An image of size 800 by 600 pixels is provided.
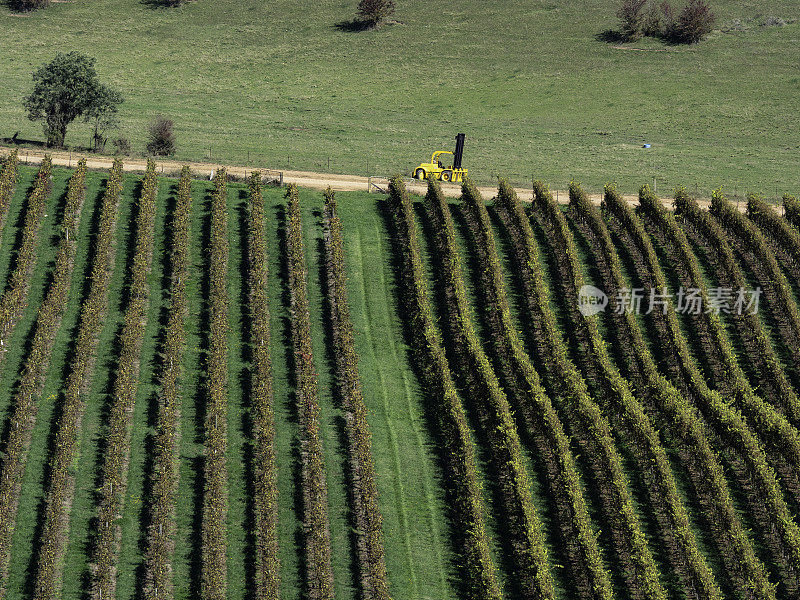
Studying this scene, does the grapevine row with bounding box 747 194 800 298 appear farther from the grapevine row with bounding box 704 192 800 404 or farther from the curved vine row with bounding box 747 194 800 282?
the grapevine row with bounding box 704 192 800 404

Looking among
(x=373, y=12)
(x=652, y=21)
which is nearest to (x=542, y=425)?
(x=373, y=12)

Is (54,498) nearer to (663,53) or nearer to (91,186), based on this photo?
(91,186)

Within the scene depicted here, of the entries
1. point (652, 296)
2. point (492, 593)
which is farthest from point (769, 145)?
point (492, 593)

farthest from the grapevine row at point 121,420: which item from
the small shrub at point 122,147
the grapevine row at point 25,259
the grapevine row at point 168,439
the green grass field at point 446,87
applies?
the green grass field at point 446,87

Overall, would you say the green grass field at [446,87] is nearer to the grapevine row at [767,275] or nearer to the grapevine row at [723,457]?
the grapevine row at [767,275]

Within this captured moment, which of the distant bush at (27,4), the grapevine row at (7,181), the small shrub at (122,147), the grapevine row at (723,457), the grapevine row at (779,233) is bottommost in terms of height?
the distant bush at (27,4)

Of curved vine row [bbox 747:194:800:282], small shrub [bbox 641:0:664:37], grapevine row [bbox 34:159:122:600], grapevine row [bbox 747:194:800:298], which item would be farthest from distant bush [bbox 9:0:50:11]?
grapevine row [bbox 747:194:800:298]
